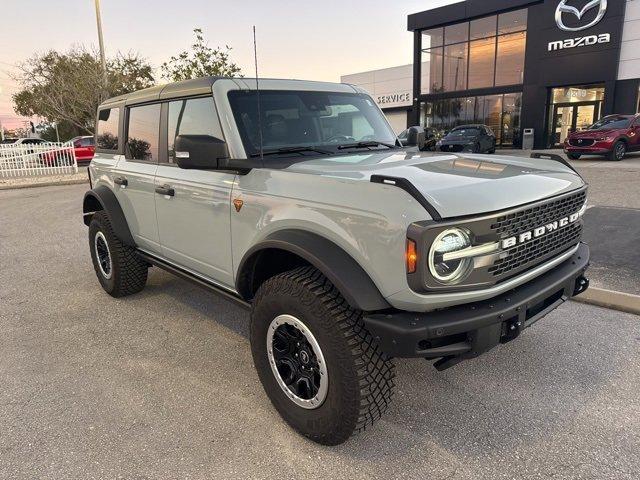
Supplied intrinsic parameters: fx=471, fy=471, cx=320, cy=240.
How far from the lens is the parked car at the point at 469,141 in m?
19.8

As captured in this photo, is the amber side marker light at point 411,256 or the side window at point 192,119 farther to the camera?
the side window at point 192,119

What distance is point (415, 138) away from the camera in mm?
4266

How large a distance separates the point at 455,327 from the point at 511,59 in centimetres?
2793

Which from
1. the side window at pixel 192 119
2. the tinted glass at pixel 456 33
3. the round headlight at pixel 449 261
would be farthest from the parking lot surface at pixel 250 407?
the tinted glass at pixel 456 33

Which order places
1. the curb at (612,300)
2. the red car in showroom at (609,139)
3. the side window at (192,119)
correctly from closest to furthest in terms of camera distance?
the side window at (192,119) → the curb at (612,300) → the red car in showroom at (609,139)

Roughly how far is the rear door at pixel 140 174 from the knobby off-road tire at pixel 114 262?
0.93 feet

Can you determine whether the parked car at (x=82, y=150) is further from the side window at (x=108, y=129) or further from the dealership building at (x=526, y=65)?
the dealership building at (x=526, y=65)

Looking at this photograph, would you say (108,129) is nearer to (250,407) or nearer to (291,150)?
(291,150)

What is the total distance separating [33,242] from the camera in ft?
25.1

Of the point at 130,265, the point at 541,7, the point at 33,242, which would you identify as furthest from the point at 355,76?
the point at 130,265

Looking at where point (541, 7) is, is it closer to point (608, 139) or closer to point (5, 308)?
point (608, 139)

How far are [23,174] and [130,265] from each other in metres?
17.8

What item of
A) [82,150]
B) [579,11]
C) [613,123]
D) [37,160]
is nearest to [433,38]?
[579,11]

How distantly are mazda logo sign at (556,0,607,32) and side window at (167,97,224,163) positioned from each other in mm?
25068
